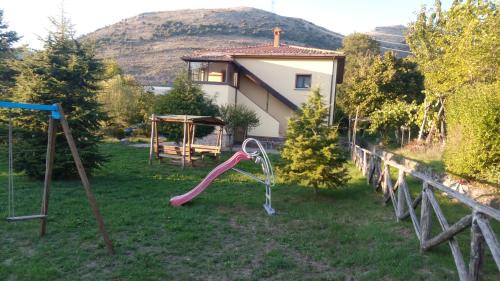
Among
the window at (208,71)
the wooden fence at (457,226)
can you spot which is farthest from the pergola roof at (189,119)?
the window at (208,71)

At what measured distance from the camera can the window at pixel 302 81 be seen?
25480 millimetres

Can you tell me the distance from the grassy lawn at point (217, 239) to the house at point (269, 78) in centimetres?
1478

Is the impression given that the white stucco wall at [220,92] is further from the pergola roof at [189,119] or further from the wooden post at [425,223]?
the wooden post at [425,223]

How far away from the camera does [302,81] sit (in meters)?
25.7

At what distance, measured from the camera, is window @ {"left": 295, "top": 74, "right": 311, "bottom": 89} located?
83.6 ft

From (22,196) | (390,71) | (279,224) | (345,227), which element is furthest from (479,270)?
(390,71)

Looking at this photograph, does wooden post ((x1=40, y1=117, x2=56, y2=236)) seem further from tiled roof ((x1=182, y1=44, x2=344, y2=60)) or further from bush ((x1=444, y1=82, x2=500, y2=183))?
tiled roof ((x1=182, y1=44, x2=344, y2=60))

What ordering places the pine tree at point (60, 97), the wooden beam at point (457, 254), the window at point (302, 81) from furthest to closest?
the window at point (302, 81) < the pine tree at point (60, 97) < the wooden beam at point (457, 254)

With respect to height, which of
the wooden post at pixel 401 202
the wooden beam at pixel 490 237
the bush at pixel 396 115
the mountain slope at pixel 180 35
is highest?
the mountain slope at pixel 180 35

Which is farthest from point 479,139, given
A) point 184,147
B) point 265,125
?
point 265,125

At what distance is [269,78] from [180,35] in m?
68.7

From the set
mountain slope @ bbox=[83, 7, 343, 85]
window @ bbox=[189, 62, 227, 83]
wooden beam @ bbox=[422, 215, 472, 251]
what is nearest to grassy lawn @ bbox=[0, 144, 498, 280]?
wooden beam @ bbox=[422, 215, 472, 251]

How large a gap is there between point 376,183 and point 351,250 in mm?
4819

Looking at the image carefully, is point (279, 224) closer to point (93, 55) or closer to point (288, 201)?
point (288, 201)
